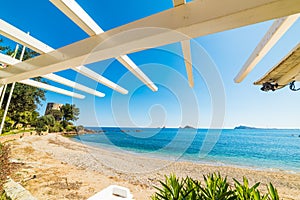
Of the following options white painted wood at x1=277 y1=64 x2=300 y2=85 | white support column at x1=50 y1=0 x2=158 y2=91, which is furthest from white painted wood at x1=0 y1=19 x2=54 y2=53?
white painted wood at x1=277 y1=64 x2=300 y2=85

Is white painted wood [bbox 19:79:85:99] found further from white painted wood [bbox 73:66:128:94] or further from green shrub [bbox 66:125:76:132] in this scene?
green shrub [bbox 66:125:76:132]

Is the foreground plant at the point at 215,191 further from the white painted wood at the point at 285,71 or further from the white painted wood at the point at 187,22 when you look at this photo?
the white painted wood at the point at 285,71

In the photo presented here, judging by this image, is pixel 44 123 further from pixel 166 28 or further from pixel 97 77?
pixel 166 28

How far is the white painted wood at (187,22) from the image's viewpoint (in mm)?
713

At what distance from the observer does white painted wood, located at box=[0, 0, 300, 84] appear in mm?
713

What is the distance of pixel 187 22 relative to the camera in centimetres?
85

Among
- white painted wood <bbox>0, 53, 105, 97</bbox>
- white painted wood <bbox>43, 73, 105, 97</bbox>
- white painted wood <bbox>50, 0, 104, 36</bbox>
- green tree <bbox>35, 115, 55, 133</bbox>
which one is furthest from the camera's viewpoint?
green tree <bbox>35, 115, 55, 133</bbox>

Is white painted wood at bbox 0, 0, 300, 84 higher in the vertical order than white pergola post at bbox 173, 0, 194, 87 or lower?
lower

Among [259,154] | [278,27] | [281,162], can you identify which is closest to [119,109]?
[278,27]

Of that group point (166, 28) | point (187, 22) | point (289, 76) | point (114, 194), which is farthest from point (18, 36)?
point (289, 76)

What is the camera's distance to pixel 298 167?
34.0 ft


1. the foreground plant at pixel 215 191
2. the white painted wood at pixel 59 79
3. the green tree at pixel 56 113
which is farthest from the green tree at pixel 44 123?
the foreground plant at pixel 215 191

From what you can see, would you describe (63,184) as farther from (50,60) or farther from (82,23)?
(82,23)

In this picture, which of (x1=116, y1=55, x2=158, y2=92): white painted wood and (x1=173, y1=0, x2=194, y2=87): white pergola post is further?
(x1=116, y1=55, x2=158, y2=92): white painted wood
